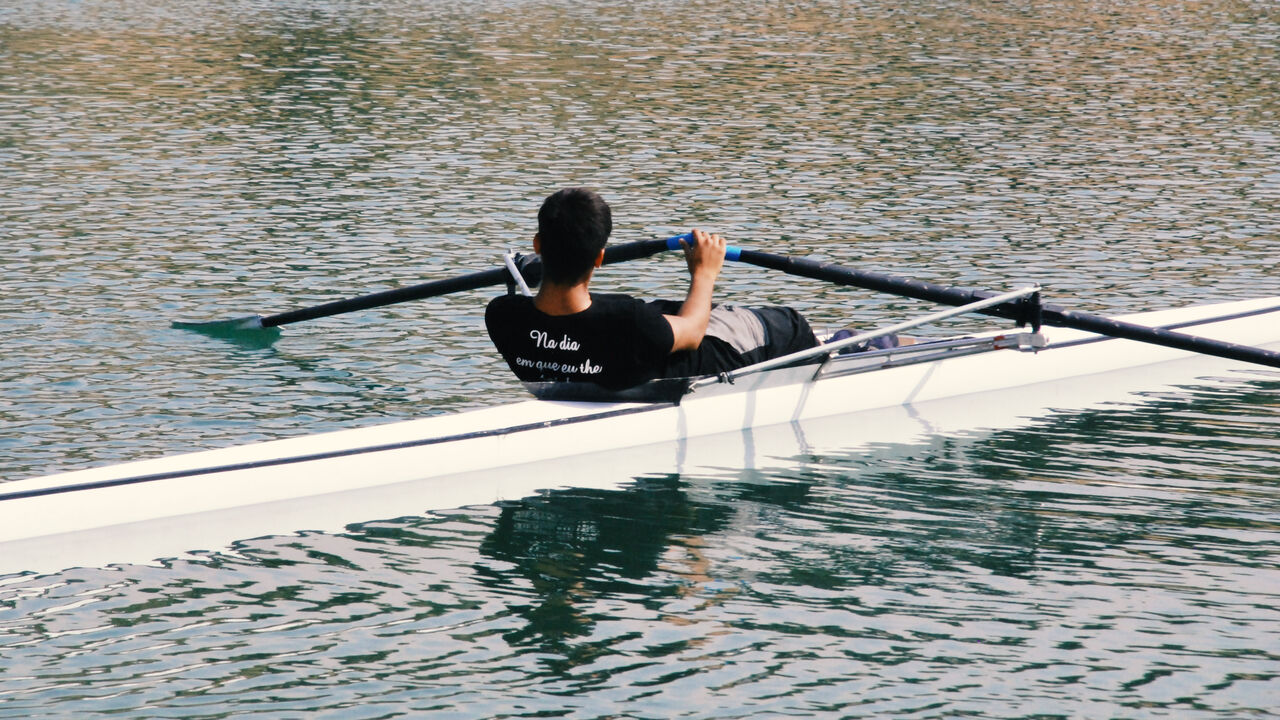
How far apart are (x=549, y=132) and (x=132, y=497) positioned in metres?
13.7

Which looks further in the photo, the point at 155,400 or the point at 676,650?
the point at 155,400

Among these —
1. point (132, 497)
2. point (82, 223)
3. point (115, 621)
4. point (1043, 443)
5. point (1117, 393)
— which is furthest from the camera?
point (82, 223)

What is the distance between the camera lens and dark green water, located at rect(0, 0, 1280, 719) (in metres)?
5.79

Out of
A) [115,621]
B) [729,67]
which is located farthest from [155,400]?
[729,67]

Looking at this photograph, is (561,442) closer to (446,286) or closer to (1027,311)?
(446,286)

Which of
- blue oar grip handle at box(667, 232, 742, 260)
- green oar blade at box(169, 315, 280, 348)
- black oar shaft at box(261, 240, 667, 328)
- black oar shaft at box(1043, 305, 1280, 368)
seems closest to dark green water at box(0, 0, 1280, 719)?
green oar blade at box(169, 315, 280, 348)

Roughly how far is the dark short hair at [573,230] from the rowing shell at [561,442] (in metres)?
1.03

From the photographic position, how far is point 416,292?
32.2 ft

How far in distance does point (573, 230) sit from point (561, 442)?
1.32 meters

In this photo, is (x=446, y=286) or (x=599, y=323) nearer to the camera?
Result: (x=599, y=323)

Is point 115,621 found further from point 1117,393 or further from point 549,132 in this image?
point 549,132

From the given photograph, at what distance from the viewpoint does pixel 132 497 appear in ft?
22.3

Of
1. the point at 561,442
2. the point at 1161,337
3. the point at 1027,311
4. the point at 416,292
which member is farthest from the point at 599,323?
the point at 1161,337

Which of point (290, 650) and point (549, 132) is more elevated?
point (549, 132)
